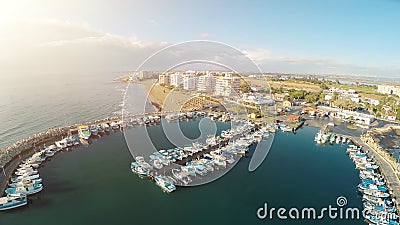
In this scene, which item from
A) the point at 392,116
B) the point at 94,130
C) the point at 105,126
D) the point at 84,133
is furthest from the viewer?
the point at 392,116

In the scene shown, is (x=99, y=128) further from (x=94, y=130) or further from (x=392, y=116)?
(x=392, y=116)

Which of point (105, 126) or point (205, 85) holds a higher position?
point (205, 85)

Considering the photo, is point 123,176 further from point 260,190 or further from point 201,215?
point 260,190

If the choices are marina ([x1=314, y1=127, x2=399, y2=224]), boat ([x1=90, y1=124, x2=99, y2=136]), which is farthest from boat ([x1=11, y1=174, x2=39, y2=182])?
marina ([x1=314, y1=127, x2=399, y2=224])

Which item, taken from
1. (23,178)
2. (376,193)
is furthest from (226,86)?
(23,178)

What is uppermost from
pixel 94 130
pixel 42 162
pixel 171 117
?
pixel 171 117

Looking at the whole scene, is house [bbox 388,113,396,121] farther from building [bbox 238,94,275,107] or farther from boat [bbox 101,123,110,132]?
boat [bbox 101,123,110,132]
